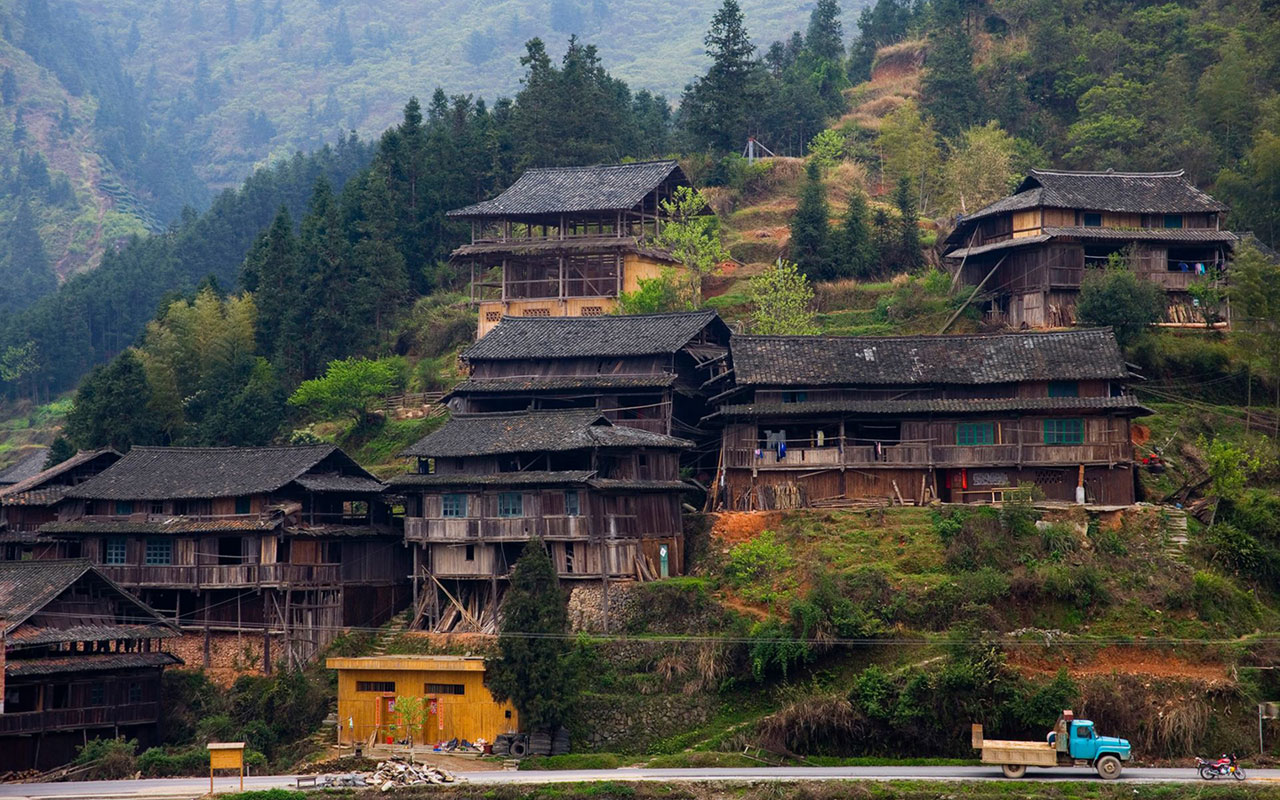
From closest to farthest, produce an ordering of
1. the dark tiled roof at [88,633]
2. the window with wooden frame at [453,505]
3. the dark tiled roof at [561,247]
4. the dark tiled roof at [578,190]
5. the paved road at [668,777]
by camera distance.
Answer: the paved road at [668,777] → the dark tiled roof at [88,633] → the window with wooden frame at [453,505] → the dark tiled roof at [561,247] → the dark tiled roof at [578,190]

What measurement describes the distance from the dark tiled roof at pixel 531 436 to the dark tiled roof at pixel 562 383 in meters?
3.03

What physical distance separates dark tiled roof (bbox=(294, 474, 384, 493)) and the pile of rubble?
1449 centimetres

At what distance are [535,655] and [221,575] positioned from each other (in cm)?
1507

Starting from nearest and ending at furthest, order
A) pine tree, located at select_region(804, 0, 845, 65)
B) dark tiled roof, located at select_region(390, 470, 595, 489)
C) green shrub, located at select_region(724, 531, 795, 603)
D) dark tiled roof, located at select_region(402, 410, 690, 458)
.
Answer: green shrub, located at select_region(724, 531, 795, 603) → dark tiled roof, located at select_region(390, 470, 595, 489) → dark tiled roof, located at select_region(402, 410, 690, 458) → pine tree, located at select_region(804, 0, 845, 65)

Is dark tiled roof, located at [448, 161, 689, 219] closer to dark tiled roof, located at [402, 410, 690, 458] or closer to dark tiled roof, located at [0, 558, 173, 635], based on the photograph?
dark tiled roof, located at [402, 410, 690, 458]

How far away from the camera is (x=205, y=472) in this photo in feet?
194

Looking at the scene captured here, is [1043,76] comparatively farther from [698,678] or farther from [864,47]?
[698,678]

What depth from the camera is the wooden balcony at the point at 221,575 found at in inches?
2217

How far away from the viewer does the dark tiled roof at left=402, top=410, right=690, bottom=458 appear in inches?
2170

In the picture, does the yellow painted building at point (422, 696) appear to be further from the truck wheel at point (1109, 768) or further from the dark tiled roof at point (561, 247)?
the dark tiled roof at point (561, 247)

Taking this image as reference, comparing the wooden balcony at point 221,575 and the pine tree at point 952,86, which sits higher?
the pine tree at point 952,86

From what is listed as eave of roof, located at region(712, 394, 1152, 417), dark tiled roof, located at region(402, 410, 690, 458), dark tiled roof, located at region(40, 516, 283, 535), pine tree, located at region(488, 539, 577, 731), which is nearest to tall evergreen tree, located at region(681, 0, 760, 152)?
eave of roof, located at region(712, 394, 1152, 417)

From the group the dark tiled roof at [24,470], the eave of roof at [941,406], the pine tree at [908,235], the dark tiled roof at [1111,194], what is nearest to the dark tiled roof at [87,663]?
the eave of roof at [941,406]

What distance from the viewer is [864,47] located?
12075 centimetres
